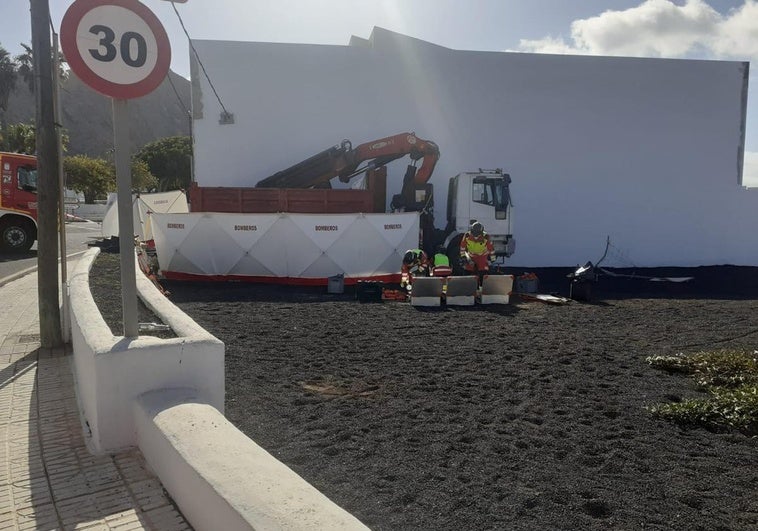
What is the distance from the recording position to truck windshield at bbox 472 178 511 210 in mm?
15953

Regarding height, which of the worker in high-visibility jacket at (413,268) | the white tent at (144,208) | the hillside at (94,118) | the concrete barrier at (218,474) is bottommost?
the concrete barrier at (218,474)

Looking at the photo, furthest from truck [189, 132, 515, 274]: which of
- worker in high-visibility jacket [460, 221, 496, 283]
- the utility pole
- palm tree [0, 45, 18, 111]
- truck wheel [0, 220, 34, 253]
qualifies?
palm tree [0, 45, 18, 111]

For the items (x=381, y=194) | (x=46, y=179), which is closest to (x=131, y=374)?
(x=46, y=179)

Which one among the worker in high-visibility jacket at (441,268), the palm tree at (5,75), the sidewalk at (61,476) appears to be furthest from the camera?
the palm tree at (5,75)

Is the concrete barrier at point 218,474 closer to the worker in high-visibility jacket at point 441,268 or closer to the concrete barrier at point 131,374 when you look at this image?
the concrete barrier at point 131,374

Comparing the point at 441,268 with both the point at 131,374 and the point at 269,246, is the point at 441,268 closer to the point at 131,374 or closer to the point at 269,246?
the point at 269,246

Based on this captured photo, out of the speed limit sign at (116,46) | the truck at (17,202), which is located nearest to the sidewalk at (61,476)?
the speed limit sign at (116,46)

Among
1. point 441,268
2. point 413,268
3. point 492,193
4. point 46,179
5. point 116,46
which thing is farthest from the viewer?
point 492,193

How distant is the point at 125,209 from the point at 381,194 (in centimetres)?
1392

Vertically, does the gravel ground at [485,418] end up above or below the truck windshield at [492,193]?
below

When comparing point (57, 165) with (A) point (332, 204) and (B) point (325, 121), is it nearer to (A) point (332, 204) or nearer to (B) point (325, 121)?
(A) point (332, 204)

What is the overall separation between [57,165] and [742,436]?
24.2 feet

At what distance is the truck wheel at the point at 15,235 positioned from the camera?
1700 cm

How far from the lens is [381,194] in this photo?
17.4 m
